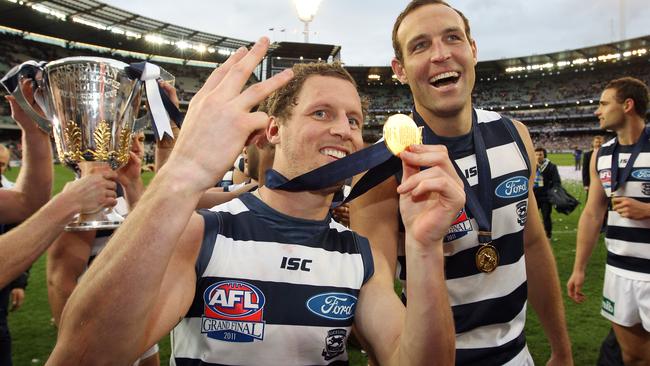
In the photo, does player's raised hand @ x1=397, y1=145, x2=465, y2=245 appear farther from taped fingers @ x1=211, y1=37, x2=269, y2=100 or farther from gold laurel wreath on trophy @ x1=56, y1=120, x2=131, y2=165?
gold laurel wreath on trophy @ x1=56, y1=120, x2=131, y2=165

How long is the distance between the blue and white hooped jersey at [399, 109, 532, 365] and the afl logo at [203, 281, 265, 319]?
99cm

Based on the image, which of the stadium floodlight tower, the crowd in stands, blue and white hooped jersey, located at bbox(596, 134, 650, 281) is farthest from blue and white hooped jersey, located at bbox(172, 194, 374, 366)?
the crowd in stands

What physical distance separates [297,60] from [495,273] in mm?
28175

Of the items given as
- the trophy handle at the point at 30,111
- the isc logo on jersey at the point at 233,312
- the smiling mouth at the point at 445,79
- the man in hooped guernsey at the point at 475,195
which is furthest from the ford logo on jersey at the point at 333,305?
the trophy handle at the point at 30,111

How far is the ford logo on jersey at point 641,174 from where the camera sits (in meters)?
3.59

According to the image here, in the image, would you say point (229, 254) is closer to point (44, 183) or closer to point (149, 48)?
point (44, 183)

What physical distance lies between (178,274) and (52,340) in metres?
4.47

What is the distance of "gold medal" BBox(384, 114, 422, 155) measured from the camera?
124 cm

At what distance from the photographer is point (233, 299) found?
57.6 inches

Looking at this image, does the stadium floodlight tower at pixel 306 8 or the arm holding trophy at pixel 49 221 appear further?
the stadium floodlight tower at pixel 306 8

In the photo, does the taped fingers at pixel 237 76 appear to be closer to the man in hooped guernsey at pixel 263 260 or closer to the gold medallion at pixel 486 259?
the man in hooped guernsey at pixel 263 260

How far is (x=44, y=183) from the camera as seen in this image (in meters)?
2.45

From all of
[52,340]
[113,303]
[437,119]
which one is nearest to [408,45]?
[437,119]

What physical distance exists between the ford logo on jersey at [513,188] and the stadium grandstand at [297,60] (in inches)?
993
